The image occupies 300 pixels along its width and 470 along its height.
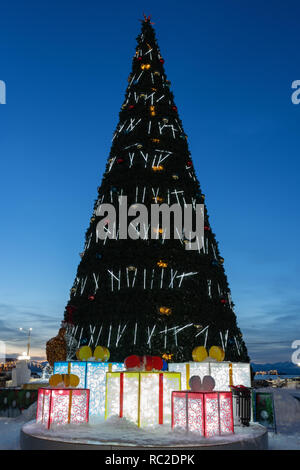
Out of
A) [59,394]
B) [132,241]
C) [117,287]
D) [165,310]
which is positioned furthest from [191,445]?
[132,241]

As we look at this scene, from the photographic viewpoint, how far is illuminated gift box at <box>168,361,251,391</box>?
397 inches

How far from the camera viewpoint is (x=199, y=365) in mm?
10117

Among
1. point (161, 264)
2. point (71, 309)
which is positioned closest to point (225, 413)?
point (161, 264)

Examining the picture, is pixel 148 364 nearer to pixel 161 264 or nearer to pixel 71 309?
pixel 161 264

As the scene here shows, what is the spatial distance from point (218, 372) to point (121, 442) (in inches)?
173

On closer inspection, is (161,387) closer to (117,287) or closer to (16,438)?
(16,438)

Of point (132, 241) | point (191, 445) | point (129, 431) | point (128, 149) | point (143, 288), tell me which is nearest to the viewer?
point (191, 445)

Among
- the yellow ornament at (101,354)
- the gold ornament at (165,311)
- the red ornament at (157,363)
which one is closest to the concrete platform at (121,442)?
the red ornament at (157,363)

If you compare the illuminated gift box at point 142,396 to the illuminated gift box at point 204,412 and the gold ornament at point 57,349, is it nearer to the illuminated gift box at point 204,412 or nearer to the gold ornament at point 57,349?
the illuminated gift box at point 204,412

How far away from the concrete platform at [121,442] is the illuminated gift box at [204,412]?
244 millimetres

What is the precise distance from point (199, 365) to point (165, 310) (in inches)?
88.8

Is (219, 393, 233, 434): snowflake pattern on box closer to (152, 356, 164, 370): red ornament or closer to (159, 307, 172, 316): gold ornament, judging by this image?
(152, 356, 164, 370): red ornament

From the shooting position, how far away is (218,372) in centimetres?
1022

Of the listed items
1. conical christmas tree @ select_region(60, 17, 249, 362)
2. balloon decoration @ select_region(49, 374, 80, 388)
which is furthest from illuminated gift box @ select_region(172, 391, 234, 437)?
conical christmas tree @ select_region(60, 17, 249, 362)
